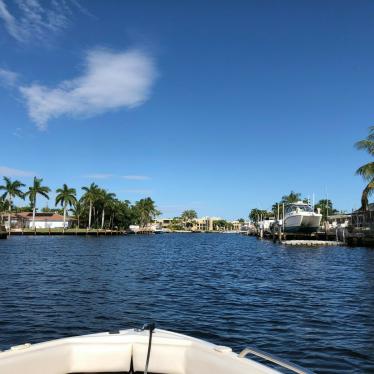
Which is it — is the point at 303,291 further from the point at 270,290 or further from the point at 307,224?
the point at 307,224

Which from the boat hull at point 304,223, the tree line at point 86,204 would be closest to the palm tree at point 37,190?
the tree line at point 86,204

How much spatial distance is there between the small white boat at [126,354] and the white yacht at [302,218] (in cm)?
7013

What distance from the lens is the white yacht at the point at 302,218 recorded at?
242ft

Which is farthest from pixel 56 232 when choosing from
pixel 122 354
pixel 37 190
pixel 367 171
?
pixel 122 354

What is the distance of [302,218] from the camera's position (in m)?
74.1

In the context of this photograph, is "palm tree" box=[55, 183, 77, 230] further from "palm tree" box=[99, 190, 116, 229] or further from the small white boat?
the small white boat

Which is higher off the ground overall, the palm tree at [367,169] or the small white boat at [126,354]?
the palm tree at [367,169]

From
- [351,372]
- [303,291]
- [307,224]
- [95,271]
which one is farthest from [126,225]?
[351,372]

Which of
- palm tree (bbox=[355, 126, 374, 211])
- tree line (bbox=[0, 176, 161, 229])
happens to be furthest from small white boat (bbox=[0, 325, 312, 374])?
tree line (bbox=[0, 176, 161, 229])

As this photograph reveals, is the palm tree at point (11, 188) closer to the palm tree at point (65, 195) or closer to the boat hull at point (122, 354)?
the palm tree at point (65, 195)

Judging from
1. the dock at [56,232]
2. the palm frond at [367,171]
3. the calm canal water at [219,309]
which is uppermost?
the palm frond at [367,171]

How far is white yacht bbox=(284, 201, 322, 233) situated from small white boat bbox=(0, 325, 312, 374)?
70133 millimetres

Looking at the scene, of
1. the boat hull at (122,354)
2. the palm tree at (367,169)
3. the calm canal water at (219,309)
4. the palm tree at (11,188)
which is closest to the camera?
the boat hull at (122,354)

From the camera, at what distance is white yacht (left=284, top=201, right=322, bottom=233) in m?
73.9
